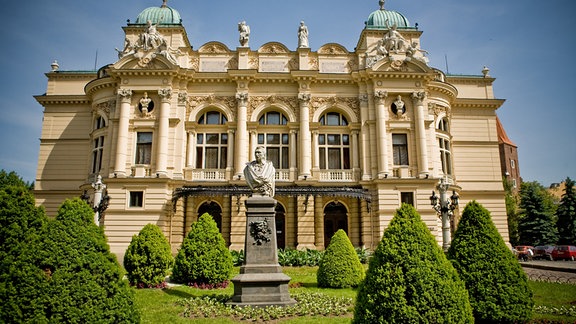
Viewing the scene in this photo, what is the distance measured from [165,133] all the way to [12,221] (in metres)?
18.6

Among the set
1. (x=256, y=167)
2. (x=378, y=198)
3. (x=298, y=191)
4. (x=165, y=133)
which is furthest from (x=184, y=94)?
(x=256, y=167)

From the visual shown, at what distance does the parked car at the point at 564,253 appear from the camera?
32.7 meters

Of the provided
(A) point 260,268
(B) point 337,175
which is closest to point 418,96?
(B) point 337,175

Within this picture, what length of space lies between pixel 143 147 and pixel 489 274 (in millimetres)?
24728

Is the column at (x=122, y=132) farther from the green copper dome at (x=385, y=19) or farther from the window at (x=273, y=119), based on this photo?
the green copper dome at (x=385, y=19)

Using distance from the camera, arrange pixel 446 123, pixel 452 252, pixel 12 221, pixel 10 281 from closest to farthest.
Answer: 1. pixel 10 281
2. pixel 452 252
3. pixel 12 221
4. pixel 446 123

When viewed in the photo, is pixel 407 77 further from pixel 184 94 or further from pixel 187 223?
pixel 187 223

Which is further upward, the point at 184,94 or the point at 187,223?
the point at 184,94

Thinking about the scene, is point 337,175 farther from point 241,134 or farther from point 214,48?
point 214,48

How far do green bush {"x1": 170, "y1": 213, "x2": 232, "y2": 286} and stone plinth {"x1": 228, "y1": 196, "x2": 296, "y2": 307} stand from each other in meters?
3.54

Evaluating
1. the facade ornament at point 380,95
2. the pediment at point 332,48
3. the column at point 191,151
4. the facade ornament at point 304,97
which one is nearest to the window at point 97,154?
the column at point 191,151

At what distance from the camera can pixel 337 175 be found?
92.1 feet

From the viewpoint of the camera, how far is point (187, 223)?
1078 inches

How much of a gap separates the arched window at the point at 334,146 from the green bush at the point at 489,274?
20.6 metres
